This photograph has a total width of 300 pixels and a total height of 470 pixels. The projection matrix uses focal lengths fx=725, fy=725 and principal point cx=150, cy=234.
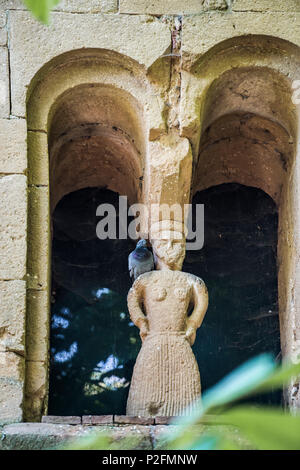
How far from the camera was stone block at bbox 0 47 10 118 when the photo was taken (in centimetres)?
496

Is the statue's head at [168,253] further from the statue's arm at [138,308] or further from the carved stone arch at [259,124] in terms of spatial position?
the carved stone arch at [259,124]

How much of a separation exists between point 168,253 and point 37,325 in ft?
3.26

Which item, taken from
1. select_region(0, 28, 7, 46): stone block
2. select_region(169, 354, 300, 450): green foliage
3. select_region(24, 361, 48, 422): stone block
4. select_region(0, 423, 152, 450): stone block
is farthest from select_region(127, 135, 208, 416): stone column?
select_region(169, 354, 300, 450): green foliage

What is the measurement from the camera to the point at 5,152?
4.87 meters

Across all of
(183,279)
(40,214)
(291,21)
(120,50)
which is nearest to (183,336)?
(183,279)

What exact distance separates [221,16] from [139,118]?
0.94 m

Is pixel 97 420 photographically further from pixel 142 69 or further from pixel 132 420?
pixel 142 69

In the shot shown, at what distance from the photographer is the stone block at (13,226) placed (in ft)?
15.2

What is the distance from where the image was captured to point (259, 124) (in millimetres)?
5699

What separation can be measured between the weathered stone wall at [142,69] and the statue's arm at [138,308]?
585 mm

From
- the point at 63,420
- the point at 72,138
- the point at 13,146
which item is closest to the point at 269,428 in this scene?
the point at 63,420

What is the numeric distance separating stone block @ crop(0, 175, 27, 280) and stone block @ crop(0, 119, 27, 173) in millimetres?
70

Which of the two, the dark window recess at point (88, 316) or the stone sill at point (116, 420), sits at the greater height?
the dark window recess at point (88, 316)

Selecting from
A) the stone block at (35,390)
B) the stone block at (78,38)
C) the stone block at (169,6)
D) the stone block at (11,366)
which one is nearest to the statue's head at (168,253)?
the stone block at (35,390)
